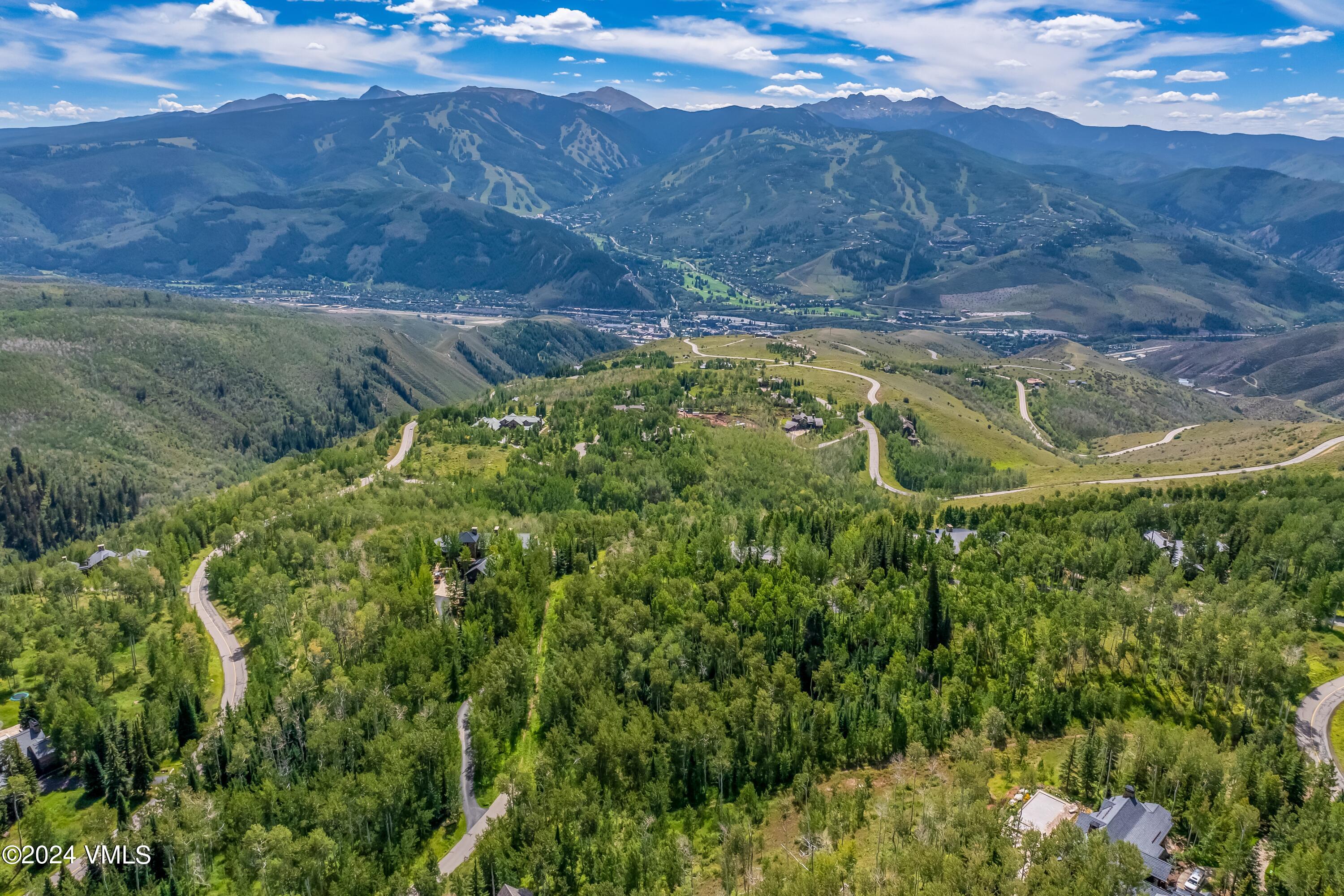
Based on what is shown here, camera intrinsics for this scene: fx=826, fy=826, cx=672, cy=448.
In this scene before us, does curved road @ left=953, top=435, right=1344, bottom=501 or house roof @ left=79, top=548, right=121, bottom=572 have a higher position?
curved road @ left=953, top=435, right=1344, bottom=501

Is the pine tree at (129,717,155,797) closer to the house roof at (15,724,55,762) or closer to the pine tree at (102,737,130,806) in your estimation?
the pine tree at (102,737,130,806)

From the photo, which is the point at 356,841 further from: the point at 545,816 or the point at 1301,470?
the point at 1301,470

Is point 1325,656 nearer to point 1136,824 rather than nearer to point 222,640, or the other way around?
point 1136,824

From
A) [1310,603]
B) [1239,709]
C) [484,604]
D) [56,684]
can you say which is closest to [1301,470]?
[1310,603]

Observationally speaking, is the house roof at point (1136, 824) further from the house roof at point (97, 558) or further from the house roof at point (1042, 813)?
the house roof at point (97, 558)

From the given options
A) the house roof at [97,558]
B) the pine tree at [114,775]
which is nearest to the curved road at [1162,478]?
the pine tree at [114,775]

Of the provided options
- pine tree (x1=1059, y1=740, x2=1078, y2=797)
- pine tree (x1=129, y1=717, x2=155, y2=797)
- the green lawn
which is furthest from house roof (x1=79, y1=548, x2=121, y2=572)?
the green lawn
